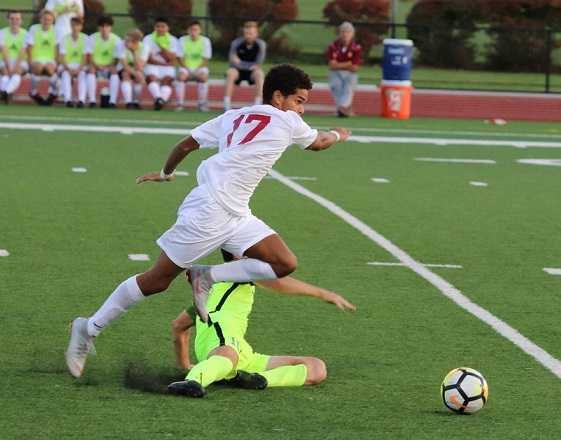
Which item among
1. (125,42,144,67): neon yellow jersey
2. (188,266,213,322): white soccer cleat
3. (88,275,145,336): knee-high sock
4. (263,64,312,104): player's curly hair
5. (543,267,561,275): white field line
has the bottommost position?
(543,267,561,275): white field line

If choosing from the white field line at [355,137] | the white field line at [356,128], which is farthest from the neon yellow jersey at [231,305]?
the white field line at [356,128]

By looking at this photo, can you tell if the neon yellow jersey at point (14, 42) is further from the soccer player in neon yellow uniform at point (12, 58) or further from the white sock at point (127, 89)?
the white sock at point (127, 89)

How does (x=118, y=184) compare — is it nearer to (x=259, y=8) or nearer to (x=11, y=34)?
(x=11, y=34)

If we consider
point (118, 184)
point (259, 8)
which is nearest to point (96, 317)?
point (118, 184)

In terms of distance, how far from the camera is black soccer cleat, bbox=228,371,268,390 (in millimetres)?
6863

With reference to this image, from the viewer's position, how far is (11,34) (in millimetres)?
25875

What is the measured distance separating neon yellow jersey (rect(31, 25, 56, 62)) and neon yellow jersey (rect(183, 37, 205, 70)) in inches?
90.5

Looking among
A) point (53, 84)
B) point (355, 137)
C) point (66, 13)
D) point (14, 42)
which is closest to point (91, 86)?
point (53, 84)

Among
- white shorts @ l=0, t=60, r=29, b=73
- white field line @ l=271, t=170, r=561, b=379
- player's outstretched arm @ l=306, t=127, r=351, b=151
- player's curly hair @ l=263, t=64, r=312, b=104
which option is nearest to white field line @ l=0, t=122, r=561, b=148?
white shorts @ l=0, t=60, r=29, b=73

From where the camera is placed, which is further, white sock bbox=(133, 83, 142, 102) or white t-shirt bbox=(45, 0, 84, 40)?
white t-shirt bbox=(45, 0, 84, 40)

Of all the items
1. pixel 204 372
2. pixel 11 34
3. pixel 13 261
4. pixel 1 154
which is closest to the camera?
pixel 204 372

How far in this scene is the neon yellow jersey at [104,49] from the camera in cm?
2570

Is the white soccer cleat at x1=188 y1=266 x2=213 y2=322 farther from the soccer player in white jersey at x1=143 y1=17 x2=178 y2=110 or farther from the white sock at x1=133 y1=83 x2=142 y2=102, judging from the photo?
the white sock at x1=133 y1=83 x2=142 y2=102

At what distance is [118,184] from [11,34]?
11864mm
